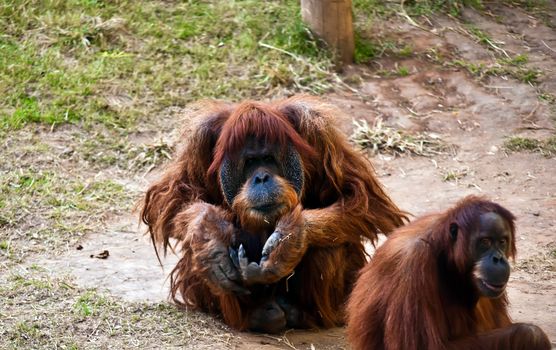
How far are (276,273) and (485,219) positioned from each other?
1.31 meters

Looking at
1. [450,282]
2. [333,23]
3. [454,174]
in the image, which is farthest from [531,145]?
[450,282]

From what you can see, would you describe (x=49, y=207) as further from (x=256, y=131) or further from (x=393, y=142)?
(x=393, y=142)

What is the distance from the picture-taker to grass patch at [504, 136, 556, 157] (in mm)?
7613

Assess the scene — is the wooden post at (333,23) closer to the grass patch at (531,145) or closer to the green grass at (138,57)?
the green grass at (138,57)

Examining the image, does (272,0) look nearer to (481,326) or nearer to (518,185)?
(518,185)

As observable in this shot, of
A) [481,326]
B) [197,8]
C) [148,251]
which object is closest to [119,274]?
[148,251]

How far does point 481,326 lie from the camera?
4.39 m

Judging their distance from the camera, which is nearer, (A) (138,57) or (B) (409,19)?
(A) (138,57)

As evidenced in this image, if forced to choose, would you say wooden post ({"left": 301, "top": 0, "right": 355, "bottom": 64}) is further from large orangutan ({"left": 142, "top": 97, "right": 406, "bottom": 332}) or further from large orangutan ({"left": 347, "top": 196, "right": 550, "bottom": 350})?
large orangutan ({"left": 347, "top": 196, "right": 550, "bottom": 350})

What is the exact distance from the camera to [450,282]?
4.27 metres

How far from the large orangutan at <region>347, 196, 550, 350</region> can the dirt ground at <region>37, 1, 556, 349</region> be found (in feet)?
2.72

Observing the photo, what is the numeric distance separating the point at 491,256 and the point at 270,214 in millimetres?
1328

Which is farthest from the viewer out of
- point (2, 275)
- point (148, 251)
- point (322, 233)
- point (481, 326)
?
point (148, 251)

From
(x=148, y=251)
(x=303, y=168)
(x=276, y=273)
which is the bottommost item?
(x=148, y=251)
